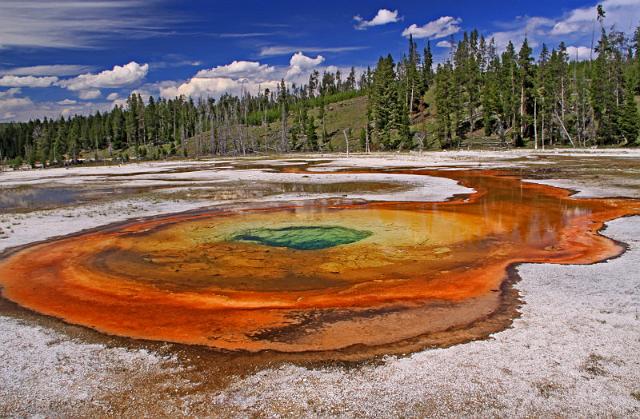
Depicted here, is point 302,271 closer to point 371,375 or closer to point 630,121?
point 371,375

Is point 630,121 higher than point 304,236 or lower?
higher

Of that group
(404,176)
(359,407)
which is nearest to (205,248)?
(359,407)

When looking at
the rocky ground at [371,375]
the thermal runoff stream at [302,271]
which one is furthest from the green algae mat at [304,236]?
the rocky ground at [371,375]

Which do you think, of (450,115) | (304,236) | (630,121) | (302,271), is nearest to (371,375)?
(302,271)

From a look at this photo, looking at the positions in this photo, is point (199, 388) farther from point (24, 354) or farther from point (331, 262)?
point (331, 262)

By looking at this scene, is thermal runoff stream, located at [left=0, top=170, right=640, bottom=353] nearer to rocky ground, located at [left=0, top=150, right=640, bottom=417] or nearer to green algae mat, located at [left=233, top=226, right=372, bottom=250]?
green algae mat, located at [left=233, top=226, right=372, bottom=250]

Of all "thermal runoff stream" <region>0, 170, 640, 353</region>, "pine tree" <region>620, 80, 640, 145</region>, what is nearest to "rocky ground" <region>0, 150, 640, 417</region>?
"thermal runoff stream" <region>0, 170, 640, 353</region>
